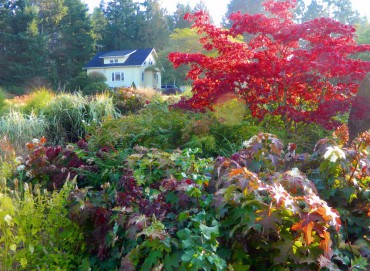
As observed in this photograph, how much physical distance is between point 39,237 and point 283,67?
403cm

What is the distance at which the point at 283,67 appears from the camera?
5.54m

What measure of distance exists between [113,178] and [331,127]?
10.4 ft

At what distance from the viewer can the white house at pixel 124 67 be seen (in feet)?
124

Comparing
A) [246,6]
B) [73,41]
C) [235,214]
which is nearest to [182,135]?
[235,214]

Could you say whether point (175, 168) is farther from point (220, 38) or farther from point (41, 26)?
point (41, 26)

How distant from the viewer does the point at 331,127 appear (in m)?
5.26

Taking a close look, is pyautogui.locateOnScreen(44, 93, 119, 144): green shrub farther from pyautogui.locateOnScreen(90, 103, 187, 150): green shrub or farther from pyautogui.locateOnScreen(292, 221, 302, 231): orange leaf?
pyautogui.locateOnScreen(292, 221, 302, 231): orange leaf

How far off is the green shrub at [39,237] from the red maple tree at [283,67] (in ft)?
11.4

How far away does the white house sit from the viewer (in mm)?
37688

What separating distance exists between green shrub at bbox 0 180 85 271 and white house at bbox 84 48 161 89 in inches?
1384

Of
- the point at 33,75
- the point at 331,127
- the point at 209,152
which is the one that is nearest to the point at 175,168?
the point at 209,152

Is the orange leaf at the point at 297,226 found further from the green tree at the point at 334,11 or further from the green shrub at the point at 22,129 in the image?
the green tree at the point at 334,11

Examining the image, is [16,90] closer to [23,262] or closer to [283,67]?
[283,67]

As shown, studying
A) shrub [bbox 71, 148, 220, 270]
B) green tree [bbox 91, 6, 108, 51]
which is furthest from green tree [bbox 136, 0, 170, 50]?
shrub [bbox 71, 148, 220, 270]
